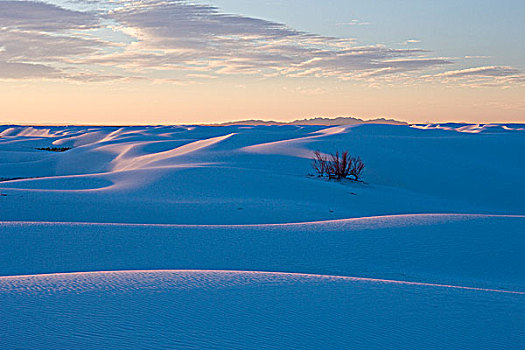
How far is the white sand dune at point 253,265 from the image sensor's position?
333 cm

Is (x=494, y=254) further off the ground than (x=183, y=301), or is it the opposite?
(x=183, y=301)

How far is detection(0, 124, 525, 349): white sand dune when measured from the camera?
333cm

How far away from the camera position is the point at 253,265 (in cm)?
617

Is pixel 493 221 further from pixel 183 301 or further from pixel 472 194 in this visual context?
pixel 472 194

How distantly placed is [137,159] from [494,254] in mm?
22049

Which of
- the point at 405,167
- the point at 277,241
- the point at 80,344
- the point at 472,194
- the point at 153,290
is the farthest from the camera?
the point at 405,167

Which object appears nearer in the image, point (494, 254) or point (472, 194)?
point (494, 254)

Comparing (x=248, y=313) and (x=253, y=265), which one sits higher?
(x=248, y=313)

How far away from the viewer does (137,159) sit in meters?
26.7

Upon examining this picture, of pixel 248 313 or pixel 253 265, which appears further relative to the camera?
pixel 253 265

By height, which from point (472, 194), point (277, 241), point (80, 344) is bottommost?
point (472, 194)

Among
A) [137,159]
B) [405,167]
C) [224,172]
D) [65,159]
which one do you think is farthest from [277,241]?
[65,159]

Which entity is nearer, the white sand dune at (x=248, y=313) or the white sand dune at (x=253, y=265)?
the white sand dune at (x=248, y=313)

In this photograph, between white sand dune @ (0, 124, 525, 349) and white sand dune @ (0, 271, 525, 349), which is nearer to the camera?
white sand dune @ (0, 271, 525, 349)
